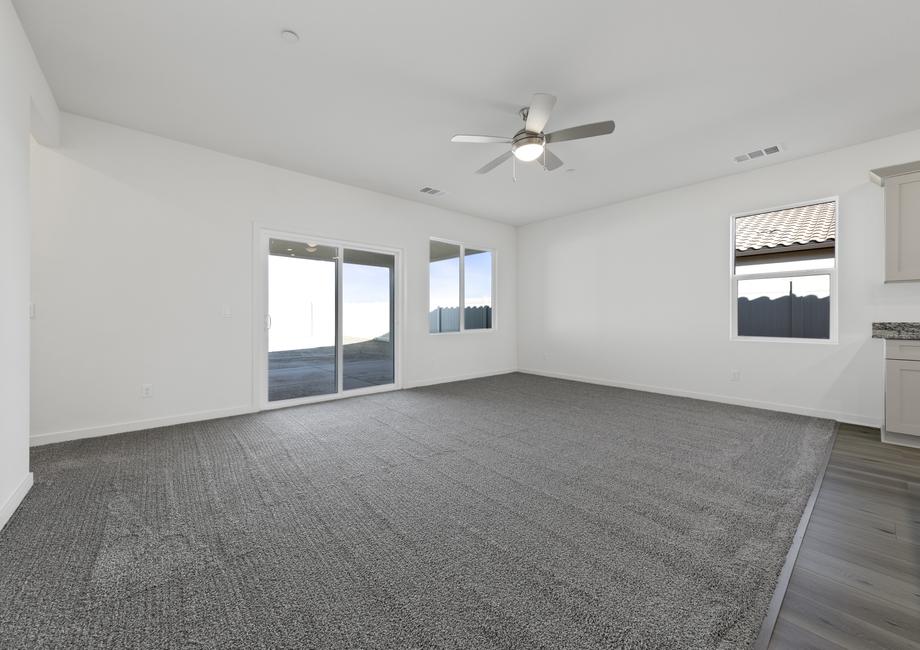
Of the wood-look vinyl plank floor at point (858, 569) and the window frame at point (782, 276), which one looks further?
the window frame at point (782, 276)

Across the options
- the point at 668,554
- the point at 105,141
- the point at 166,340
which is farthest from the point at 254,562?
the point at 105,141

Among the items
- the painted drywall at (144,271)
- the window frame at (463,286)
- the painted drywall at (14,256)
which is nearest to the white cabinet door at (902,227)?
the window frame at (463,286)

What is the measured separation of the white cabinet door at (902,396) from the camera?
10.6 ft

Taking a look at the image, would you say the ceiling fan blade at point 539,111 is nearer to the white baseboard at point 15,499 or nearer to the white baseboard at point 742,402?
the white baseboard at point 15,499

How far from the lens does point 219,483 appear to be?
2521mm

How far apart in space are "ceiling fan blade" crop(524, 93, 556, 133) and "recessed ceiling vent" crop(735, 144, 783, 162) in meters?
2.70

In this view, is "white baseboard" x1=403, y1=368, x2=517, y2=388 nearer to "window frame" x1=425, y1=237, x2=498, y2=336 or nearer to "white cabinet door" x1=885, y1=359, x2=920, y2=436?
"window frame" x1=425, y1=237, x2=498, y2=336

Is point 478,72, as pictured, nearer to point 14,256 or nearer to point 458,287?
point 14,256

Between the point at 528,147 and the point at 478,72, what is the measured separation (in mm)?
687

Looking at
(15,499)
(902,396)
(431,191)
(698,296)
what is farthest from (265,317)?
(902,396)

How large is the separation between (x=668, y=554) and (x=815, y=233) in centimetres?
442

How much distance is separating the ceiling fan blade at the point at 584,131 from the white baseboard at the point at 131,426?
420 centimetres

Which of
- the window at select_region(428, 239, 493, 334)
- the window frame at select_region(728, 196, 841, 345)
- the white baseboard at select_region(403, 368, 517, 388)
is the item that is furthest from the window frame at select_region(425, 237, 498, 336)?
the window frame at select_region(728, 196, 841, 345)

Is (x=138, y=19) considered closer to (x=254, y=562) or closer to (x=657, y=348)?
(x=254, y=562)
